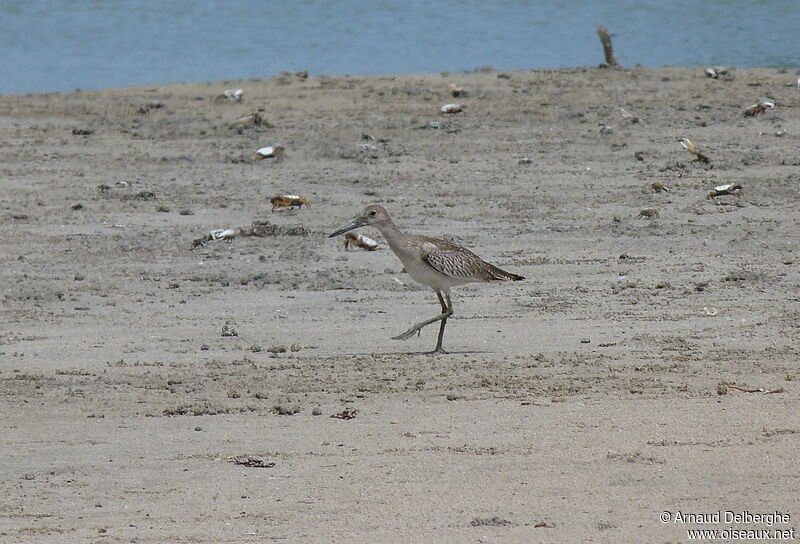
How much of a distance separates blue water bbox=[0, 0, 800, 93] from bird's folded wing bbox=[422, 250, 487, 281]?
13.6 m

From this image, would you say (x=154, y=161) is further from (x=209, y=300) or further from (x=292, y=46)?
(x=292, y=46)

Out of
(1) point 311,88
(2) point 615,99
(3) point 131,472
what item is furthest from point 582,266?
(1) point 311,88

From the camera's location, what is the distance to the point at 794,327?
8.54 meters

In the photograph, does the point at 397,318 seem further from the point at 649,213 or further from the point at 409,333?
the point at 649,213

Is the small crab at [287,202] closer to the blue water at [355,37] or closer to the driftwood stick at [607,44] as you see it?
the driftwood stick at [607,44]

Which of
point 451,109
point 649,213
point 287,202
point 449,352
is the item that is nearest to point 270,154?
point 287,202

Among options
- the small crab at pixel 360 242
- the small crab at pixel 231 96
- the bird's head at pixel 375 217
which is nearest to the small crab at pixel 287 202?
the small crab at pixel 360 242

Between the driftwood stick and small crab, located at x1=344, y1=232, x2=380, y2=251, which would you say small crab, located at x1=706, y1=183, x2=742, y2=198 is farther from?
the driftwood stick

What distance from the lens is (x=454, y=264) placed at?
8.43 metres

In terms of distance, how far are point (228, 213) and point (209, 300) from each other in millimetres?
2775

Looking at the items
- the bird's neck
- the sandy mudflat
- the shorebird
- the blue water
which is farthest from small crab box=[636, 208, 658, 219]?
the blue water

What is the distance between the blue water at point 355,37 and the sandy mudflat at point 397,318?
539cm

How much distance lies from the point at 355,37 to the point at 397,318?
18668 mm

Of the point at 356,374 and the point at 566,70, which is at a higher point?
the point at 566,70
